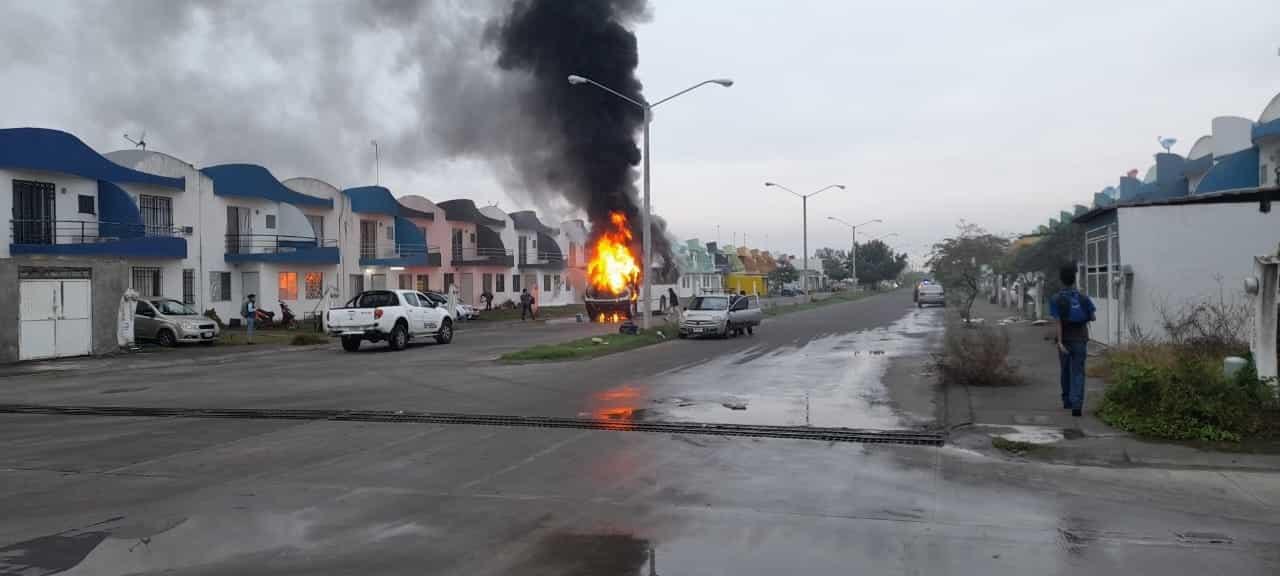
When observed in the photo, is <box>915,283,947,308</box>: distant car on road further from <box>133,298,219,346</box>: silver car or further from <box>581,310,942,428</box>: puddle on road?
<box>133,298,219,346</box>: silver car

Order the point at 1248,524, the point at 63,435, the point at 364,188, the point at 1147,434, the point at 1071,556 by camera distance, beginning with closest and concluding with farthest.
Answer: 1. the point at 1071,556
2. the point at 1248,524
3. the point at 1147,434
4. the point at 63,435
5. the point at 364,188

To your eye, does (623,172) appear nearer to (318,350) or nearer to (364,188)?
(318,350)

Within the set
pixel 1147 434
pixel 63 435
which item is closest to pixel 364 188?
pixel 63 435

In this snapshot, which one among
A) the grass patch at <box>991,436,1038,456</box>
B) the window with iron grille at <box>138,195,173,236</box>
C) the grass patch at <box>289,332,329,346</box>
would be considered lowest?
the grass patch at <box>991,436,1038,456</box>

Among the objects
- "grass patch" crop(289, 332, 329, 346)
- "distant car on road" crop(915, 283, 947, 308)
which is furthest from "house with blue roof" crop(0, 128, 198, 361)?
"distant car on road" crop(915, 283, 947, 308)

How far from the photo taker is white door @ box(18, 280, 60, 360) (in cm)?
2164

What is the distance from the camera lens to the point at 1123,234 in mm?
17766

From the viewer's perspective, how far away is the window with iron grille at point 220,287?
1342 inches

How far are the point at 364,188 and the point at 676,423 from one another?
36.2 metres

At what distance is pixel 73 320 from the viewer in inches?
909

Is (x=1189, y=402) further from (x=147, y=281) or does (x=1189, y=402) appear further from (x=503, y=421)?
(x=147, y=281)

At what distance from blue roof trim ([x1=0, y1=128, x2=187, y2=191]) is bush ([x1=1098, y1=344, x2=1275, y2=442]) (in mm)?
29822

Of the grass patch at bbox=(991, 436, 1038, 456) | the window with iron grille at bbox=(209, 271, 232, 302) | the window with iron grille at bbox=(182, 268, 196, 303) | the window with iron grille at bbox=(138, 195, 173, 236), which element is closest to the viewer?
the grass patch at bbox=(991, 436, 1038, 456)

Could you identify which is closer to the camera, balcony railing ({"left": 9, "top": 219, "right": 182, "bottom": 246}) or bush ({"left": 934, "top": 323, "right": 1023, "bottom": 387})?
bush ({"left": 934, "top": 323, "right": 1023, "bottom": 387})
